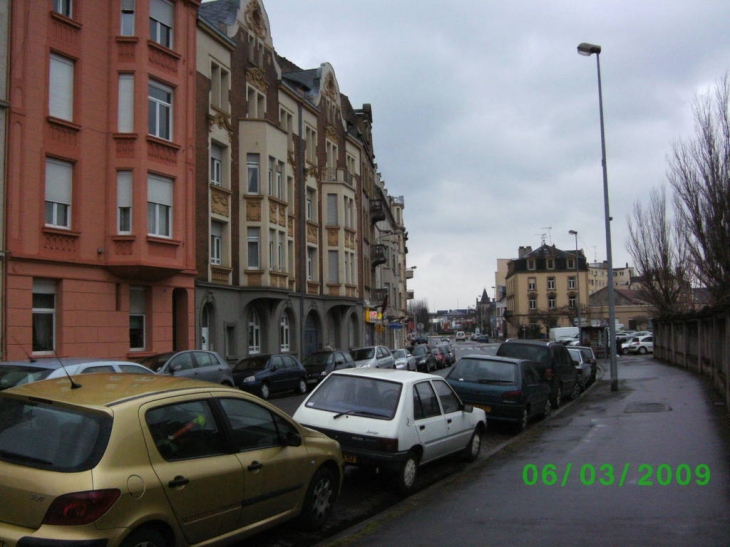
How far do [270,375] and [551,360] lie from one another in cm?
894

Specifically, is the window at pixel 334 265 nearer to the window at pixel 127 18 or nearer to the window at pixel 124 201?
the window at pixel 124 201

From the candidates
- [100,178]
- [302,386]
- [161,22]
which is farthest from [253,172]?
[302,386]

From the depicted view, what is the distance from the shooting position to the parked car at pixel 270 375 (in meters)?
22.2

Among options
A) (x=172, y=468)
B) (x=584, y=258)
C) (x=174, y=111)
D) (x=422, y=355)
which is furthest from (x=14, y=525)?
(x=584, y=258)

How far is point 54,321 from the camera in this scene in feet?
65.9

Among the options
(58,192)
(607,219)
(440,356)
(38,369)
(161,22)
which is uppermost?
(161,22)

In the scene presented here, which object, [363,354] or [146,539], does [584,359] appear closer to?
[363,354]

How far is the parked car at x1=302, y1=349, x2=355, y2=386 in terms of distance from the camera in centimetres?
2597

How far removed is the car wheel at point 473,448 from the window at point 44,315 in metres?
13.1

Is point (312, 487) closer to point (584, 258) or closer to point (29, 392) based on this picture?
point (29, 392)

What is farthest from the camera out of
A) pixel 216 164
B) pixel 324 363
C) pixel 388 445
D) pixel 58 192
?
pixel 216 164
